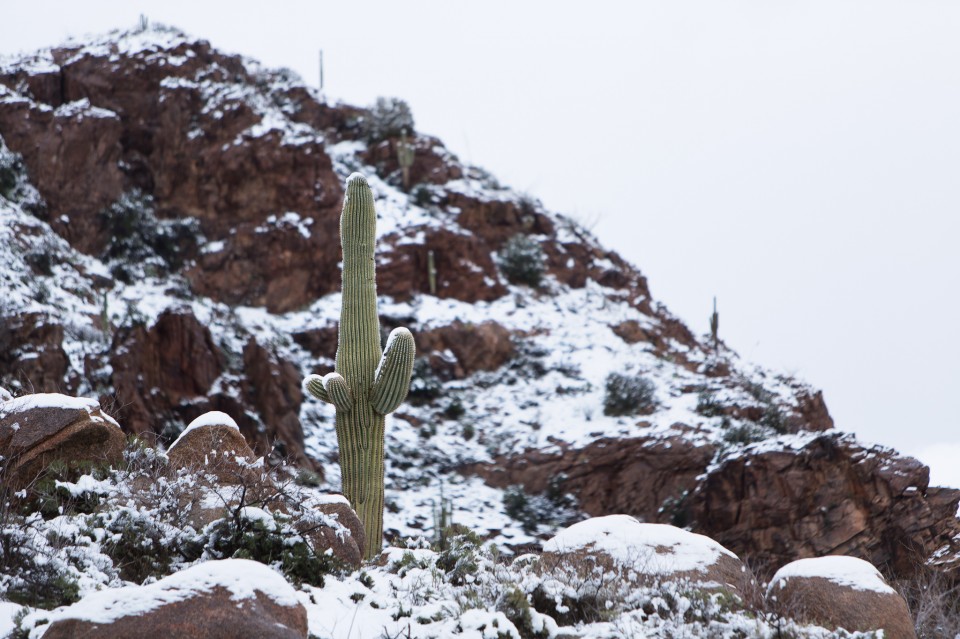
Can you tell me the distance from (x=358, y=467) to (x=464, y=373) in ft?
41.3

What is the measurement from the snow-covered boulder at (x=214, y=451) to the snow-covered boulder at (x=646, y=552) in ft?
9.12

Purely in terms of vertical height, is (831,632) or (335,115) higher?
(335,115)

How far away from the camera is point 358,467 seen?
34.3 ft

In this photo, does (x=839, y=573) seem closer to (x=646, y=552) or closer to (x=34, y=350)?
(x=646, y=552)

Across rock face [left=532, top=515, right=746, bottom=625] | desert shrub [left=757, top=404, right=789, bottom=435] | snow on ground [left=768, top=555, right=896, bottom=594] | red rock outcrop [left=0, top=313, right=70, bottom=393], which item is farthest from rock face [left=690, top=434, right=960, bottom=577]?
red rock outcrop [left=0, top=313, right=70, bottom=393]

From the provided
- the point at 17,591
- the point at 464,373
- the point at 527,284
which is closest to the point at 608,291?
the point at 527,284

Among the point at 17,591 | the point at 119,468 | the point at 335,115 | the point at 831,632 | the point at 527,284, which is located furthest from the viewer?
the point at 335,115

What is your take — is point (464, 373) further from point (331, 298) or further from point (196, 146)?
point (196, 146)

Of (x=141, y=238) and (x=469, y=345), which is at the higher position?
(x=141, y=238)

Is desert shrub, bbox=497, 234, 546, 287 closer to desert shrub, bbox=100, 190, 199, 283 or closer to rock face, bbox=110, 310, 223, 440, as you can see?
desert shrub, bbox=100, 190, 199, 283

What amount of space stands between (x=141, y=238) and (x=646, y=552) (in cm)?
2041

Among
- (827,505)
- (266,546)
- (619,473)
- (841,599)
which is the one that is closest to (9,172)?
(619,473)

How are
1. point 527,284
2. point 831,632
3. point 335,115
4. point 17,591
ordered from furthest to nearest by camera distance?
point 335,115 < point 527,284 < point 831,632 < point 17,591

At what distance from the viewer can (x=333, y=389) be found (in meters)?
10.2
